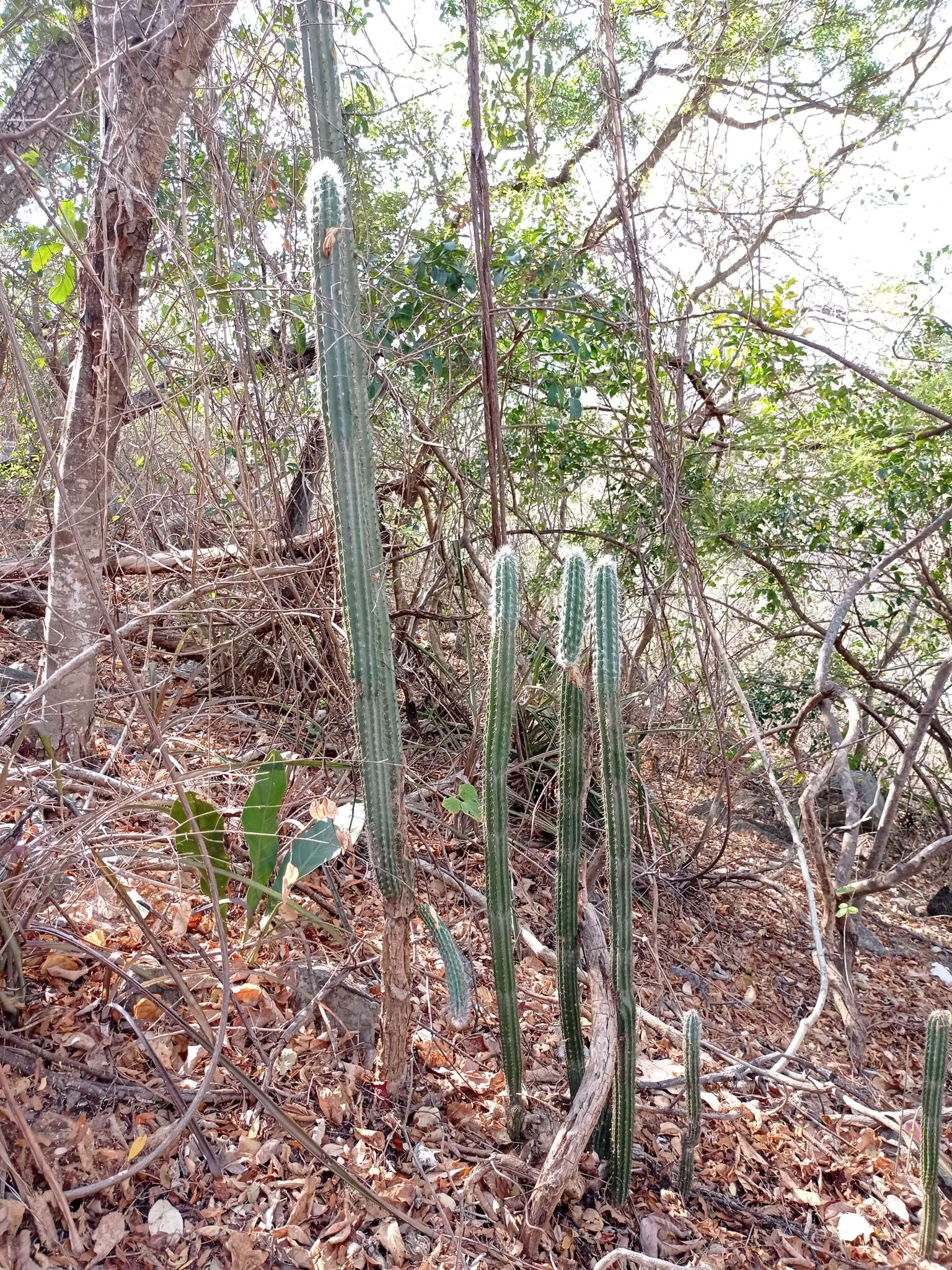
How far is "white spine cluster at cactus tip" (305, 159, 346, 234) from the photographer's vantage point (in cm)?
146

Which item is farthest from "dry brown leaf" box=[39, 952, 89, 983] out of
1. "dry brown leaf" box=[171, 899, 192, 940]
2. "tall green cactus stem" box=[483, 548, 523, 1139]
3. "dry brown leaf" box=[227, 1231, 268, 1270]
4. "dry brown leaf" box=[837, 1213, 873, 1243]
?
"dry brown leaf" box=[837, 1213, 873, 1243]

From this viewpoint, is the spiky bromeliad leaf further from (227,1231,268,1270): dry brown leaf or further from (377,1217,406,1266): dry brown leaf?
(227,1231,268,1270): dry brown leaf

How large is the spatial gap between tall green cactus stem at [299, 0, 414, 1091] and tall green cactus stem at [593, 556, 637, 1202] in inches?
16.9

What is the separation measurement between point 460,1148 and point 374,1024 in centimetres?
36

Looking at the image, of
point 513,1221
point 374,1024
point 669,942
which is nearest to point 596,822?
point 669,942

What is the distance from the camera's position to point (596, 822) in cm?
354

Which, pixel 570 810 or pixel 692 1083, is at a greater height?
pixel 570 810

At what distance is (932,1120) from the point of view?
77.0 inches

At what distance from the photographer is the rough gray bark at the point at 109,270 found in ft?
7.26

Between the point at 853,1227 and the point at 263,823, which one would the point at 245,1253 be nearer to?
the point at 263,823

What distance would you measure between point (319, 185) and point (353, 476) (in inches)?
21.5

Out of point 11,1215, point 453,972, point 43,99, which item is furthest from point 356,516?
point 43,99

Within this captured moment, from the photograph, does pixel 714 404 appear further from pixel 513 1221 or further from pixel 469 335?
pixel 513 1221

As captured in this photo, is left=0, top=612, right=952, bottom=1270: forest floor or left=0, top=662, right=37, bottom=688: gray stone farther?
left=0, top=662, right=37, bottom=688: gray stone
